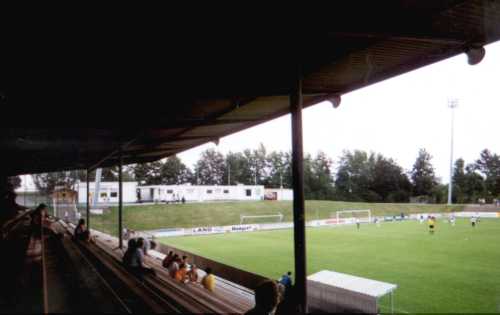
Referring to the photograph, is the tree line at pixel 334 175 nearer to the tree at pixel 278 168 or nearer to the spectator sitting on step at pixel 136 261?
the tree at pixel 278 168

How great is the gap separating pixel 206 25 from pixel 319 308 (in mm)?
8804

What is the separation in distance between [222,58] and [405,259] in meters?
18.7

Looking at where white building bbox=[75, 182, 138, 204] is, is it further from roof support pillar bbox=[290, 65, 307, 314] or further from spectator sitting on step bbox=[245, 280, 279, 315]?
spectator sitting on step bbox=[245, 280, 279, 315]

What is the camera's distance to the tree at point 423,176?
264ft

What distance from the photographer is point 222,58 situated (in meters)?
4.99

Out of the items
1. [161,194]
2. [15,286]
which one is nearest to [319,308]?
[15,286]

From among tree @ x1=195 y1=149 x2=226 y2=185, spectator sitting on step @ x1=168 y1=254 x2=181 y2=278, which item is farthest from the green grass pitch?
tree @ x1=195 y1=149 x2=226 y2=185

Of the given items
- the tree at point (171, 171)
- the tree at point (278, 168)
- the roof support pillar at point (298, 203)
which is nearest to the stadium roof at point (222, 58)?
the roof support pillar at point (298, 203)

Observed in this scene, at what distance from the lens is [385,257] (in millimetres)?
20422

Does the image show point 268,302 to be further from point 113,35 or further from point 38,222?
point 38,222

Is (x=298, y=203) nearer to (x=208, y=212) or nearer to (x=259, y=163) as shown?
(x=208, y=212)

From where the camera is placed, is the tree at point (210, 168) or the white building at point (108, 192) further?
the tree at point (210, 168)

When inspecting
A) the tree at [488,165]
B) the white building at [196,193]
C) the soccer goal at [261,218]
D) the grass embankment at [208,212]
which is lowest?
the soccer goal at [261,218]


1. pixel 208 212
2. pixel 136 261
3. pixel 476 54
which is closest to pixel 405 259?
pixel 136 261
